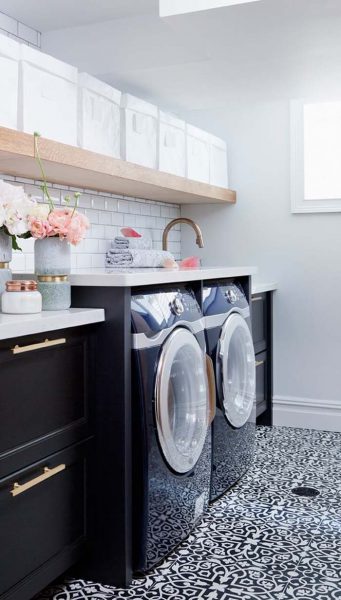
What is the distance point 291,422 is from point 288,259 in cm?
111

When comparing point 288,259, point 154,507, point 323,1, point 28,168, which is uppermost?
point 323,1

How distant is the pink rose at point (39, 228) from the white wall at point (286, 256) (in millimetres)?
2499

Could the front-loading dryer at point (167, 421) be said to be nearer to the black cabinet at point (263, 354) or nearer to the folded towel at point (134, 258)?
the folded towel at point (134, 258)

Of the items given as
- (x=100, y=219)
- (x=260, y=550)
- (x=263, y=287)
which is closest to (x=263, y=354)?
(x=263, y=287)

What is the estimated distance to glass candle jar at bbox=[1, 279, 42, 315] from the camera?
1.94 metres

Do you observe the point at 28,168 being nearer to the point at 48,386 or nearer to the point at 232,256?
the point at 48,386

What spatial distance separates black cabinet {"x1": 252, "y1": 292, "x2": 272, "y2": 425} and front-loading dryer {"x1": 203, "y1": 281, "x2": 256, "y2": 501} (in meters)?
0.76

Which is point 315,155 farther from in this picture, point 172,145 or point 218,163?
point 172,145

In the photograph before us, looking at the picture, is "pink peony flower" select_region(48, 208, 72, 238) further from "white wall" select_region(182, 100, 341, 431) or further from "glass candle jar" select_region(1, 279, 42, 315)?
"white wall" select_region(182, 100, 341, 431)

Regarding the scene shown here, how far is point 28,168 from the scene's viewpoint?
2.69 m

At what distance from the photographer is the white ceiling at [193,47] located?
2.59 m

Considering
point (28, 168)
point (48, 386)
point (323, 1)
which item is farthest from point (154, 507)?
point (323, 1)

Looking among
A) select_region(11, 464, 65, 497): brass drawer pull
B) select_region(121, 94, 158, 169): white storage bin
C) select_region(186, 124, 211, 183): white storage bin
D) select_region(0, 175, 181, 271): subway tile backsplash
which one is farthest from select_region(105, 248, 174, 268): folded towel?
select_region(11, 464, 65, 497): brass drawer pull

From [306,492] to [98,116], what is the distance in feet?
6.66
